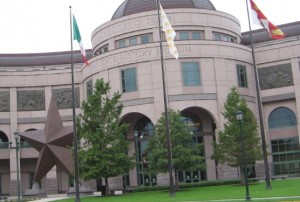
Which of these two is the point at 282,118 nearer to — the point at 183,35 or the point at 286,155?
the point at 286,155

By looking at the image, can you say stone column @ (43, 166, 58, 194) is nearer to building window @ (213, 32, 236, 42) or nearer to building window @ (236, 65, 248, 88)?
building window @ (236, 65, 248, 88)

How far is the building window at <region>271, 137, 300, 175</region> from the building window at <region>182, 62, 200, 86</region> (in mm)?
11732

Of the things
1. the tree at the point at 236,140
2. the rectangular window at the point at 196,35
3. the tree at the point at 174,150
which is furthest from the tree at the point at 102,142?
the rectangular window at the point at 196,35

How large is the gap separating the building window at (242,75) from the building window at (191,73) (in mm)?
5109

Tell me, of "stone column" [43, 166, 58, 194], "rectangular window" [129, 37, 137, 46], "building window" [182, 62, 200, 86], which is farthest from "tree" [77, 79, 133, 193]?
"stone column" [43, 166, 58, 194]

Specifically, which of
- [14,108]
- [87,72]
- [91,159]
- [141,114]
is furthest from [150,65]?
[14,108]

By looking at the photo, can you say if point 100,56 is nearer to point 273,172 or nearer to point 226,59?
point 226,59

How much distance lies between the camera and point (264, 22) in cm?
3047

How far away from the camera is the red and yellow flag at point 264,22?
30.2m

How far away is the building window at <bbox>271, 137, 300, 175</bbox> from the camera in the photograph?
51625 mm

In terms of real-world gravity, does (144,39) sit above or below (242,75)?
above

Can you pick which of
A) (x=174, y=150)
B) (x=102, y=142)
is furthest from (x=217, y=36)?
(x=102, y=142)

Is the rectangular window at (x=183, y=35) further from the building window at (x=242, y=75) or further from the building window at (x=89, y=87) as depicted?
the building window at (x=89, y=87)

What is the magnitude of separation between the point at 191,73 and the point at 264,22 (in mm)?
18815
